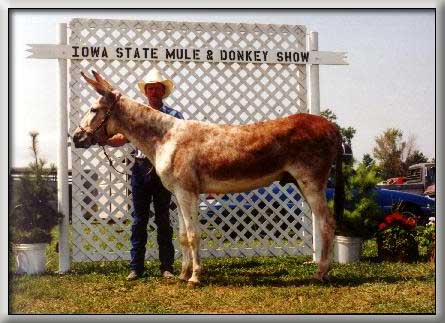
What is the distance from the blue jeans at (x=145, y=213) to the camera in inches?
215

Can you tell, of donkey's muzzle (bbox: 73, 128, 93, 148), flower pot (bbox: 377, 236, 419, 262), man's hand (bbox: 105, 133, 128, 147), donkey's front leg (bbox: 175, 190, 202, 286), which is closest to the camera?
donkey's front leg (bbox: 175, 190, 202, 286)

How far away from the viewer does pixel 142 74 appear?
5.99m

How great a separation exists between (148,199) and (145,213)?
0.48 feet

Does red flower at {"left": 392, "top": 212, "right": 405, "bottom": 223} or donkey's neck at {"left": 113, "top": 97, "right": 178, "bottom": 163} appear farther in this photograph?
red flower at {"left": 392, "top": 212, "right": 405, "bottom": 223}

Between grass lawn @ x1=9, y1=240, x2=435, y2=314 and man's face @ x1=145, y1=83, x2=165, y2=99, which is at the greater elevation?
man's face @ x1=145, y1=83, x2=165, y2=99

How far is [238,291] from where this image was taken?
194 inches

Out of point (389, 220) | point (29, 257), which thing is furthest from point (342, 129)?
point (29, 257)

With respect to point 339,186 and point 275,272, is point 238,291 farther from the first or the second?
point 339,186

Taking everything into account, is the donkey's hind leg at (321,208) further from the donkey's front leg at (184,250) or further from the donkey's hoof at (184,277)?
the donkey's hoof at (184,277)

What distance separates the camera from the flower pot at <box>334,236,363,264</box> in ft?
20.2

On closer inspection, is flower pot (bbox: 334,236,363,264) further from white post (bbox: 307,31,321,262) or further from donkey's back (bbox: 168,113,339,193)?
donkey's back (bbox: 168,113,339,193)

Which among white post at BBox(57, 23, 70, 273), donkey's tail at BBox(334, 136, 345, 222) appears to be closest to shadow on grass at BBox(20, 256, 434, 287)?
white post at BBox(57, 23, 70, 273)

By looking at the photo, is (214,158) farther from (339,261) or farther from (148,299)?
(339,261)

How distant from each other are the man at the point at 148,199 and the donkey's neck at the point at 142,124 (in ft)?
0.72
